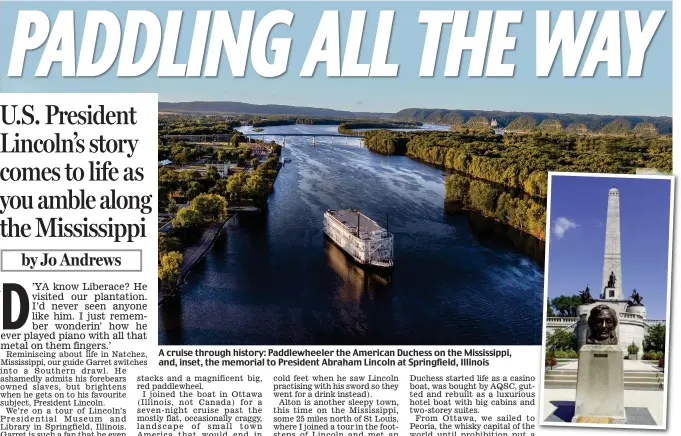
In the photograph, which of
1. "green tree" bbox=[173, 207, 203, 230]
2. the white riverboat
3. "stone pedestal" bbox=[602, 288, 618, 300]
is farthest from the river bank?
"stone pedestal" bbox=[602, 288, 618, 300]

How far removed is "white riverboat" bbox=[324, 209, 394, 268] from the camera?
17.4 feet

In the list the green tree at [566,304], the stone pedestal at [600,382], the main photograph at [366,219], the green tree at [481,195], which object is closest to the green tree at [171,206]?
the main photograph at [366,219]

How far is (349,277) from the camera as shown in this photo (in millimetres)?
5289

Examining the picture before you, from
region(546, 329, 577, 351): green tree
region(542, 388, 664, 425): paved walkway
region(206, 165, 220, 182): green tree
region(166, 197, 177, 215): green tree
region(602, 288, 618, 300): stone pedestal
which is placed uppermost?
region(206, 165, 220, 182): green tree

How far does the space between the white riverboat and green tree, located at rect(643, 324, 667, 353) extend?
2.50 meters

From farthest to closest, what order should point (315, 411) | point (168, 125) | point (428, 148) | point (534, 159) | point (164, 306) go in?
1. point (428, 148)
2. point (534, 159)
3. point (168, 125)
4. point (164, 306)
5. point (315, 411)

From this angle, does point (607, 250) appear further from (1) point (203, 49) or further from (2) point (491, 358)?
(1) point (203, 49)

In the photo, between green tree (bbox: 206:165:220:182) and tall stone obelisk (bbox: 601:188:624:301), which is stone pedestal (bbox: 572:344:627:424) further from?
green tree (bbox: 206:165:220:182)

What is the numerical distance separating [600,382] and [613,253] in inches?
34.2

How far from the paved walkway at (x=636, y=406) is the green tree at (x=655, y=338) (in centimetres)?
31

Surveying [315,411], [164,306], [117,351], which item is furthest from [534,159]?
[117,351]

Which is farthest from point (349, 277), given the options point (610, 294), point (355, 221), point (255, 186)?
point (610, 294)

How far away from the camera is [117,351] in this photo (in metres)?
3.58

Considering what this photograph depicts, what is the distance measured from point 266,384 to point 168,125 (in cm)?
276
